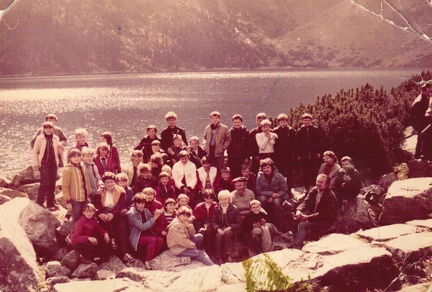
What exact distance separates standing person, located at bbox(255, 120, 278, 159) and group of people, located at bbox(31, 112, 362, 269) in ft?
0.09

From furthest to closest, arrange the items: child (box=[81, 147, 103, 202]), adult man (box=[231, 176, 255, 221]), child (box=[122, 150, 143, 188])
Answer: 1. child (box=[122, 150, 143, 188])
2. adult man (box=[231, 176, 255, 221])
3. child (box=[81, 147, 103, 202])

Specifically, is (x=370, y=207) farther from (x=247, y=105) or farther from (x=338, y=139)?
(x=247, y=105)

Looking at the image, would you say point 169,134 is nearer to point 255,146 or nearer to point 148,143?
point 148,143

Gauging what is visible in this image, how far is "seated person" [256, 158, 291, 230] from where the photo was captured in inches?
417

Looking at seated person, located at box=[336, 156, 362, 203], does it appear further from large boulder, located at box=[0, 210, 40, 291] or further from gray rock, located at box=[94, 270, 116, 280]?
large boulder, located at box=[0, 210, 40, 291]

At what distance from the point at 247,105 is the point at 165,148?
58678 millimetres

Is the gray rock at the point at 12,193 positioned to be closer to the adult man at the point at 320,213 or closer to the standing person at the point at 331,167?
the adult man at the point at 320,213

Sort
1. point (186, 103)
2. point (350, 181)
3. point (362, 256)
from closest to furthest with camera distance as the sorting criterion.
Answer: point (362, 256) < point (350, 181) < point (186, 103)

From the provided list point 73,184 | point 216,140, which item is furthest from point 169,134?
point 73,184

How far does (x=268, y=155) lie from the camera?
11797 millimetres

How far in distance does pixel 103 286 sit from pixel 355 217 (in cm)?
657

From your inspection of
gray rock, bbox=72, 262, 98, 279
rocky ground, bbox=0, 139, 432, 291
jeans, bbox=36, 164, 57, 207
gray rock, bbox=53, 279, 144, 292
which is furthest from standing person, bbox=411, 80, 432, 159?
jeans, bbox=36, 164, 57, 207

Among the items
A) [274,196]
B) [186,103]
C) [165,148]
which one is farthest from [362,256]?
[186,103]

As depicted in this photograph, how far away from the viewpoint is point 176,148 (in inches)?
465
